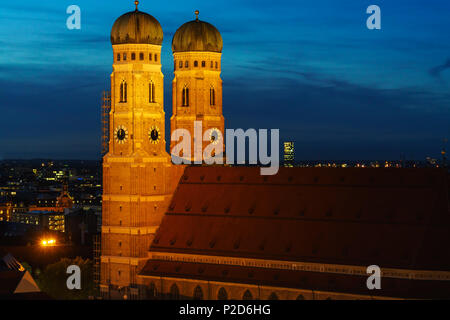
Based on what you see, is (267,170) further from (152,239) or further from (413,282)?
(413,282)

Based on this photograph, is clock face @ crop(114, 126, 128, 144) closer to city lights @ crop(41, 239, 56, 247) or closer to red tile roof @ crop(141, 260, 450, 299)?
red tile roof @ crop(141, 260, 450, 299)

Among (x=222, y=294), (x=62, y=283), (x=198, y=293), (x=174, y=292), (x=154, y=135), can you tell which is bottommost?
(x=222, y=294)

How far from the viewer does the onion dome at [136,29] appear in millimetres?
89125

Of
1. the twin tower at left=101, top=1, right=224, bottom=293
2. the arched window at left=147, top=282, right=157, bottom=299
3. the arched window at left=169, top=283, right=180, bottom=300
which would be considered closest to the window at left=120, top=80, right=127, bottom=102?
the twin tower at left=101, top=1, right=224, bottom=293

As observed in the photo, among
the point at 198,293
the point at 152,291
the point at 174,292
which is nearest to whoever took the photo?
the point at 198,293

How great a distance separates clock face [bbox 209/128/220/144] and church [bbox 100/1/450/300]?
15 cm

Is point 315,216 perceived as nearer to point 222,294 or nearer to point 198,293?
point 222,294

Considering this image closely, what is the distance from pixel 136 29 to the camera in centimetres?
8900

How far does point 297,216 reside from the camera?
83062 millimetres

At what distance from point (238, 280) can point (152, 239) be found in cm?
1178

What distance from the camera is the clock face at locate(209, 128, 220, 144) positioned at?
96969mm

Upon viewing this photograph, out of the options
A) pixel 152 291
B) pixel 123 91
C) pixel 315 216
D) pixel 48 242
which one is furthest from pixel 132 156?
pixel 48 242

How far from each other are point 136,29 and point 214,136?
14.8 metres

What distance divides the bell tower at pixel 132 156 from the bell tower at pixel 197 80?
5428 mm
